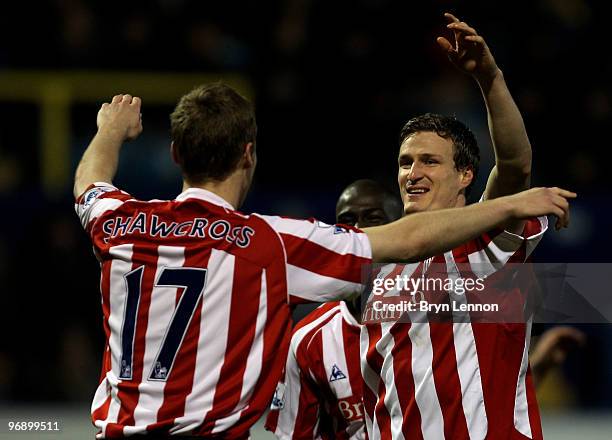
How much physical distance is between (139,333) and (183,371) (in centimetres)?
17

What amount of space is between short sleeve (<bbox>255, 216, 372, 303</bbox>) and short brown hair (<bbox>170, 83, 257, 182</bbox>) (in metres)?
0.22

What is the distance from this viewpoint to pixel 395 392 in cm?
401

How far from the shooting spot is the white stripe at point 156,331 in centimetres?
301

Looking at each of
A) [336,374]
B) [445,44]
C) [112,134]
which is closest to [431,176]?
[445,44]

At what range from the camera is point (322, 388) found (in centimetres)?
467

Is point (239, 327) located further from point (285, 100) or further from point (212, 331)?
point (285, 100)

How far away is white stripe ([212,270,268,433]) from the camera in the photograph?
305 cm

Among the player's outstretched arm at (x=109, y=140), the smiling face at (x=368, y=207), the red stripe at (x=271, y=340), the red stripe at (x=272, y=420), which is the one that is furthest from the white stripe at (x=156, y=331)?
the smiling face at (x=368, y=207)

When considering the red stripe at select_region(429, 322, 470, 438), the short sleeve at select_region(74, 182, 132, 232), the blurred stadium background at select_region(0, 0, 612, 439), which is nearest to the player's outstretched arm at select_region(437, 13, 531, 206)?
the red stripe at select_region(429, 322, 470, 438)

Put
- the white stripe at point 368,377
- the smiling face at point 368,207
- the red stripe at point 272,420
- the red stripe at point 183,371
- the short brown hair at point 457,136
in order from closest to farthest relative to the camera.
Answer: the red stripe at point 183,371
the white stripe at point 368,377
the short brown hair at point 457,136
the red stripe at point 272,420
the smiling face at point 368,207

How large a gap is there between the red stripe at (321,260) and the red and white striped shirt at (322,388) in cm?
153

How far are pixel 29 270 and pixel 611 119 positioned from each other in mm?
5326

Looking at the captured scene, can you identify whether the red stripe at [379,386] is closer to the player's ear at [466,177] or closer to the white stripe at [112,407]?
the player's ear at [466,177]

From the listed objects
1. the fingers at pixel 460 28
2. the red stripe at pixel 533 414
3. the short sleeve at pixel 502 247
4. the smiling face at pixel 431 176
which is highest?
the fingers at pixel 460 28
